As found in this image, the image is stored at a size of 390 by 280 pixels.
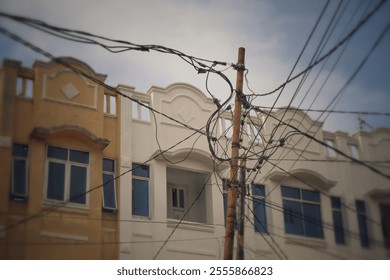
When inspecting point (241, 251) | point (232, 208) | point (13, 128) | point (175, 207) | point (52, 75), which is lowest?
point (241, 251)

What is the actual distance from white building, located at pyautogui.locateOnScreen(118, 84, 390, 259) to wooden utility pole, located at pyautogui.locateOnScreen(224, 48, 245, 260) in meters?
0.99

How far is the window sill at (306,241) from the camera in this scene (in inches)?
324

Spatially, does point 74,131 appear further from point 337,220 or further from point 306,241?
point 337,220

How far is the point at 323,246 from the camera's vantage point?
8.20 m

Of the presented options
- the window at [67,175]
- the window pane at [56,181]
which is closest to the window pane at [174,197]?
the window at [67,175]

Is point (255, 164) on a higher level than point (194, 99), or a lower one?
lower

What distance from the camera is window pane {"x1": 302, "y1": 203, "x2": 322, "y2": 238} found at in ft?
28.1

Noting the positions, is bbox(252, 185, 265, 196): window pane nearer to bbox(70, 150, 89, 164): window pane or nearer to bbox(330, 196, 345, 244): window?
bbox(330, 196, 345, 244): window

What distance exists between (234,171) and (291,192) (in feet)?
7.56

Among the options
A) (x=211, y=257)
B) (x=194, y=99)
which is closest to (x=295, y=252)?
(x=211, y=257)

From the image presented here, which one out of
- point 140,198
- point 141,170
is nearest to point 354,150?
point 141,170

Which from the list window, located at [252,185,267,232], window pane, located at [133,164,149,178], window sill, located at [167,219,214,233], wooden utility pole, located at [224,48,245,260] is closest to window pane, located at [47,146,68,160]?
window pane, located at [133,164,149,178]

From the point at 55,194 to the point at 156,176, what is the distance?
1.50 meters

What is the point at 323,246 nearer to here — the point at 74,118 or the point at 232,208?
the point at 232,208
